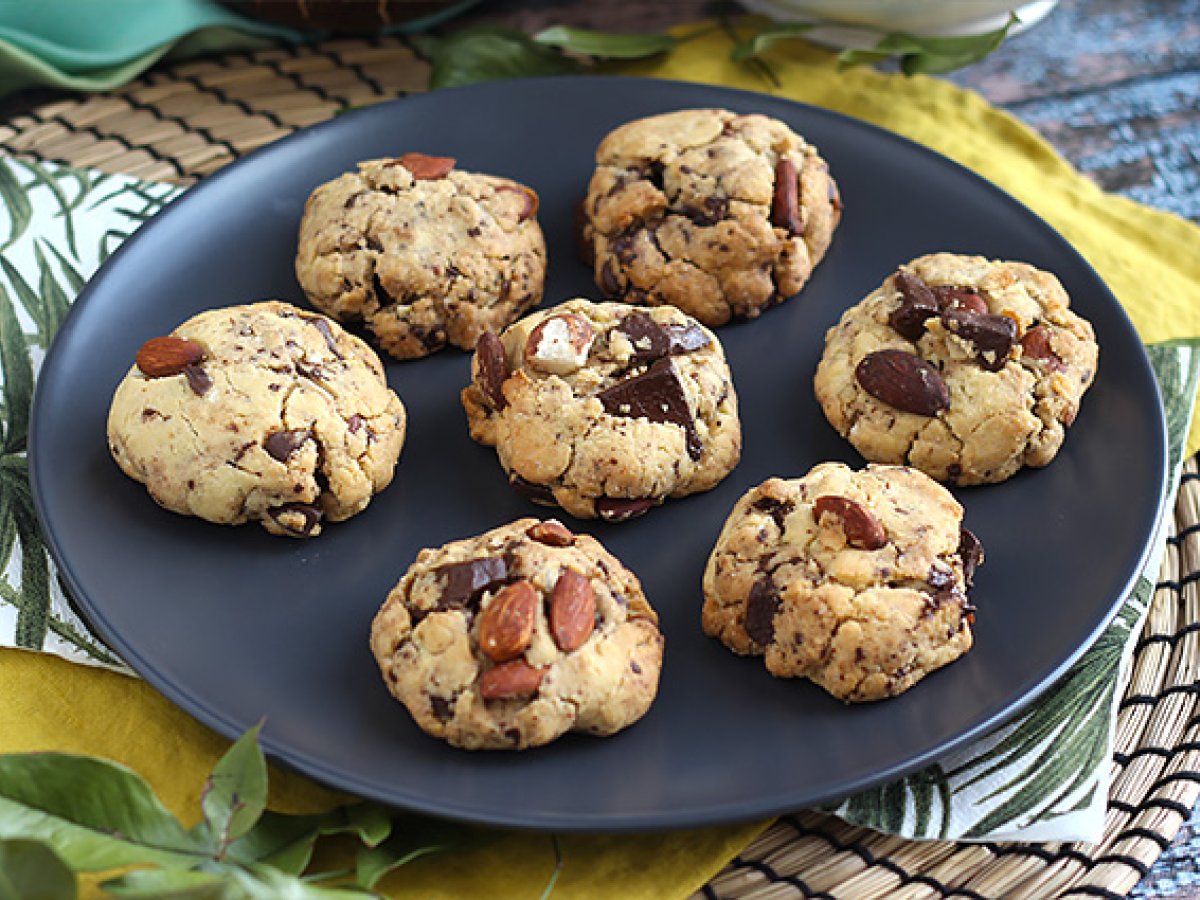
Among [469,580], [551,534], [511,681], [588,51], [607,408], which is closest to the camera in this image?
[511,681]

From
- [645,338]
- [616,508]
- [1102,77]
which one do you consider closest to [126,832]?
[616,508]

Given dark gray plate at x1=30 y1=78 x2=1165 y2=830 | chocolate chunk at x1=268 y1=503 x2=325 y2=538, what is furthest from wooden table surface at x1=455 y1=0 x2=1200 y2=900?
chocolate chunk at x1=268 y1=503 x2=325 y2=538

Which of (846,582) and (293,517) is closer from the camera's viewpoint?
(846,582)

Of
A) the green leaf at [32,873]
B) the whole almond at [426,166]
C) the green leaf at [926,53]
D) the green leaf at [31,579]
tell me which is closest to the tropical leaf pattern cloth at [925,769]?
the green leaf at [31,579]

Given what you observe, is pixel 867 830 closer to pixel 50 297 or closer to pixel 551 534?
pixel 551 534

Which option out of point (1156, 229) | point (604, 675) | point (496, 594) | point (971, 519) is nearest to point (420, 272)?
point (496, 594)

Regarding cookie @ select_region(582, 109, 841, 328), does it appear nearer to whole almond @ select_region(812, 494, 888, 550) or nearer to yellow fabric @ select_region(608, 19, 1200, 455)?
yellow fabric @ select_region(608, 19, 1200, 455)

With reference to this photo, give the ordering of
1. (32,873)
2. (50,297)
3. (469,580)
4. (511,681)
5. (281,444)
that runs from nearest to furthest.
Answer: (32,873) < (511,681) < (469,580) < (281,444) < (50,297)
